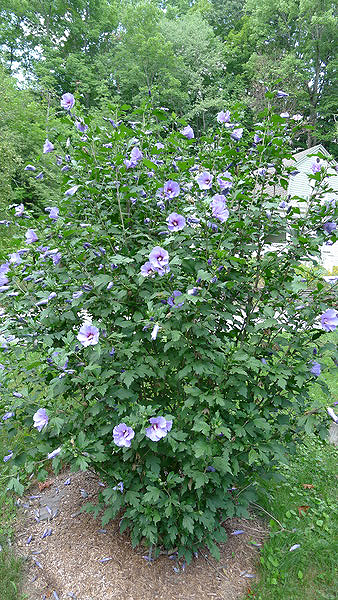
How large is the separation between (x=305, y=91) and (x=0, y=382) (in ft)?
91.5

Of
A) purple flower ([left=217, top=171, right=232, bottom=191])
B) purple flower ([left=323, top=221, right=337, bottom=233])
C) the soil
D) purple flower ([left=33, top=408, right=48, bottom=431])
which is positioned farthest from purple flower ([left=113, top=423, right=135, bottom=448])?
purple flower ([left=323, top=221, right=337, bottom=233])

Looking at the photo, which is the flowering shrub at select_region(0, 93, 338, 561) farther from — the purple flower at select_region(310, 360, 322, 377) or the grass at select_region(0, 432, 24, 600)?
the grass at select_region(0, 432, 24, 600)

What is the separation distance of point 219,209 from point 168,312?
47 cm

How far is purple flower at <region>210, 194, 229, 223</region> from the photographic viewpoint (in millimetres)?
1479

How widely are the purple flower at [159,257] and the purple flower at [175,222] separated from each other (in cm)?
16

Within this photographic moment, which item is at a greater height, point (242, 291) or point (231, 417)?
point (242, 291)

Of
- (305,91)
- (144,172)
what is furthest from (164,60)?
(144,172)

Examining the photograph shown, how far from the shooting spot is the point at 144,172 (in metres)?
1.76

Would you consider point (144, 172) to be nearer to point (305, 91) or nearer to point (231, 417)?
point (231, 417)

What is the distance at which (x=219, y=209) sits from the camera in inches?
58.3

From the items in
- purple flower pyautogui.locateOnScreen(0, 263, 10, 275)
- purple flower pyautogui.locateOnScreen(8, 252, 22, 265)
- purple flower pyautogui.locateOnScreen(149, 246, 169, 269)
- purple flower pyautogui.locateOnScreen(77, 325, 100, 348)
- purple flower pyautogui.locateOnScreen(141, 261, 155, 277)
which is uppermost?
purple flower pyautogui.locateOnScreen(8, 252, 22, 265)

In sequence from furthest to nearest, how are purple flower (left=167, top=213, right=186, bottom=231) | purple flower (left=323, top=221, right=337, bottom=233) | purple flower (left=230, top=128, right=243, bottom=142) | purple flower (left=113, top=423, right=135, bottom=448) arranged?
purple flower (left=230, top=128, right=243, bottom=142) < purple flower (left=323, top=221, right=337, bottom=233) < purple flower (left=167, top=213, right=186, bottom=231) < purple flower (left=113, top=423, right=135, bottom=448)

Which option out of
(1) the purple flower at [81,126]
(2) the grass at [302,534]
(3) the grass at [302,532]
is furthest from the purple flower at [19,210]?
(2) the grass at [302,534]

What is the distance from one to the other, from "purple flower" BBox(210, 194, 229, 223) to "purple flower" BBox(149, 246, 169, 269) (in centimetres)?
26
